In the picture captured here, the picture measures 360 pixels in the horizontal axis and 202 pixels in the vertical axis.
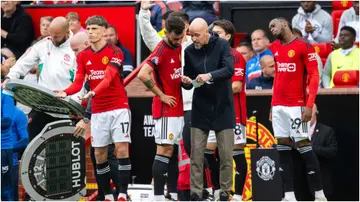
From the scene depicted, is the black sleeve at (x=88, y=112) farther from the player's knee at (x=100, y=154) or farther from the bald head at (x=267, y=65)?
the bald head at (x=267, y=65)

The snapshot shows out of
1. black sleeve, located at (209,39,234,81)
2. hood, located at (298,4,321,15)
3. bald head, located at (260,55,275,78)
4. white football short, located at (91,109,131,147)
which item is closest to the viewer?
black sleeve, located at (209,39,234,81)

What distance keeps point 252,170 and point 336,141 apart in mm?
1570

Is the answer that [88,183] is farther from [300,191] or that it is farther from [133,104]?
[300,191]

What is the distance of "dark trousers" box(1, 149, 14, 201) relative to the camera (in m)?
13.5

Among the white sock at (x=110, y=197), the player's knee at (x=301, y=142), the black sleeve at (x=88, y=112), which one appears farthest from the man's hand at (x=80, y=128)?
the player's knee at (x=301, y=142)

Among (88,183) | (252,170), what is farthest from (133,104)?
(252,170)

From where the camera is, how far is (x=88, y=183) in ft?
47.1

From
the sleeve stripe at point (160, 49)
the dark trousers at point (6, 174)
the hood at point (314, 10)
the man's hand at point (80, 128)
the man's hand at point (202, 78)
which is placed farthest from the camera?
the hood at point (314, 10)

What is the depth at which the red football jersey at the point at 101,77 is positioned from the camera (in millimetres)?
12266

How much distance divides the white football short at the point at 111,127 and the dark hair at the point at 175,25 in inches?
51.4

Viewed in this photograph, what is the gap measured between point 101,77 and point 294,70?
251 cm

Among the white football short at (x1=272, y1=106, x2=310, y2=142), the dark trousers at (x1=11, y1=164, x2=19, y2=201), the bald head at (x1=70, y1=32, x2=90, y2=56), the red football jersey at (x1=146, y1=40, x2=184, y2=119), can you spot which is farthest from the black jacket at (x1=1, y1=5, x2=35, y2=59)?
the white football short at (x1=272, y1=106, x2=310, y2=142)

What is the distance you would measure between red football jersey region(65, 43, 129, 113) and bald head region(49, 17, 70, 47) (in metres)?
1.44

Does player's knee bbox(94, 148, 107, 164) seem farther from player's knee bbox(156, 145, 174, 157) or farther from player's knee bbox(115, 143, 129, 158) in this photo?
player's knee bbox(156, 145, 174, 157)
